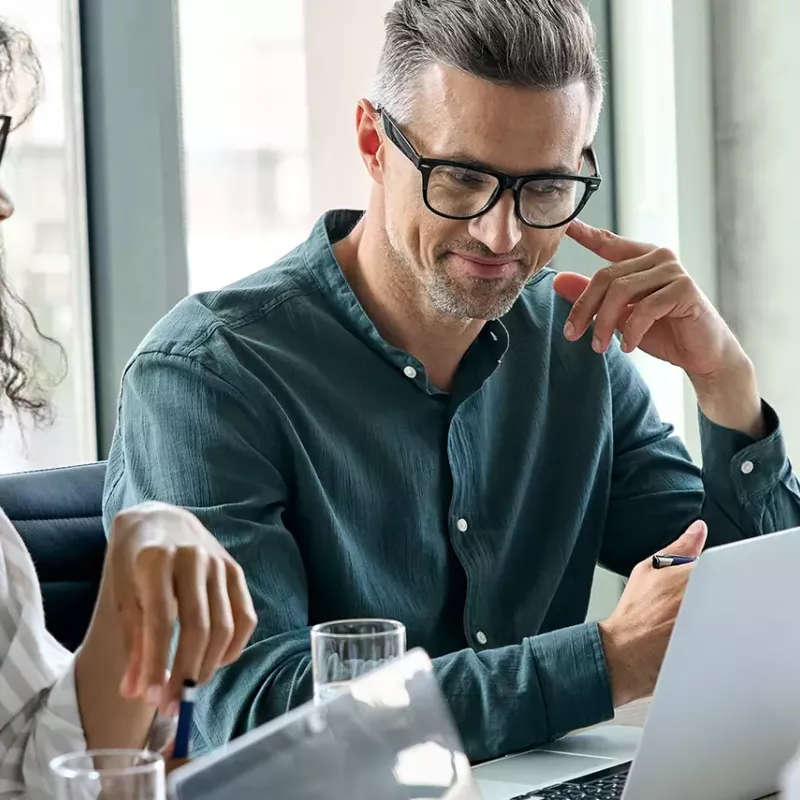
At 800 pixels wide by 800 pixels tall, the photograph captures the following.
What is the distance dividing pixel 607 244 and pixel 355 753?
125 centimetres

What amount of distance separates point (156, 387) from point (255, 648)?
13.9 inches

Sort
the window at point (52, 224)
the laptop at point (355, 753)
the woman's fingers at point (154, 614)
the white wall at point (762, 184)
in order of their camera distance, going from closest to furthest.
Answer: the laptop at point (355, 753)
the woman's fingers at point (154, 614)
the window at point (52, 224)
the white wall at point (762, 184)

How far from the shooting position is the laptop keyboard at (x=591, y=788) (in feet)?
3.80

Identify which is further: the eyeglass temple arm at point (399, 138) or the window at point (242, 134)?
the window at point (242, 134)

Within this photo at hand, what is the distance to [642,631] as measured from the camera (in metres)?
1.41

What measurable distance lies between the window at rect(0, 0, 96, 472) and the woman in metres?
0.90

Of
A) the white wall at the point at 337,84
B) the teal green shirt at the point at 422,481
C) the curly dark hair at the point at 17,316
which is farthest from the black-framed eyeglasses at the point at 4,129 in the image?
the white wall at the point at 337,84

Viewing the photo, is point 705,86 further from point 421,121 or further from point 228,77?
point 421,121

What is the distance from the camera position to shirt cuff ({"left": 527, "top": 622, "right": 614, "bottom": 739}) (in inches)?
54.5

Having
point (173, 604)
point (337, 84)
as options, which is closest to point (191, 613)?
point (173, 604)

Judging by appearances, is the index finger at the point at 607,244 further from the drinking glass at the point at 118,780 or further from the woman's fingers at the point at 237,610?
the drinking glass at the point at 118,780

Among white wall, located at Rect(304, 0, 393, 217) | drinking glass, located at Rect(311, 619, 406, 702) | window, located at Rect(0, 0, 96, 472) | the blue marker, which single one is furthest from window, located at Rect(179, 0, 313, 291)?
the blue marker

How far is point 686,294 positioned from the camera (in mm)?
1848

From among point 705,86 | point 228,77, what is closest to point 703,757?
point 228,77
